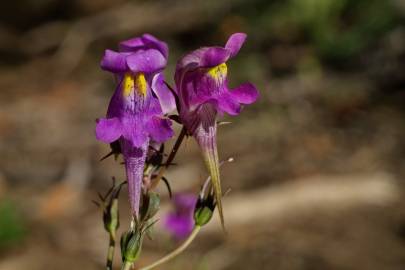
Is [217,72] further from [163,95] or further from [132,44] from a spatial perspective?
[132,44]

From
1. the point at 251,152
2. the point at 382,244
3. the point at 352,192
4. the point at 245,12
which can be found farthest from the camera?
the point at 245,12

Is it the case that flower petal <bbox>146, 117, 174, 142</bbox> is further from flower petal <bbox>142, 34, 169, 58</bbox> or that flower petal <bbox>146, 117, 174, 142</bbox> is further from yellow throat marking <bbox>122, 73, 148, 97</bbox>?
flower petal <bbox>142, 34, 169, 58</bbox>

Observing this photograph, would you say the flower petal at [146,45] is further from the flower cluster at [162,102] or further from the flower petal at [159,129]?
the flower petal at [159,129]

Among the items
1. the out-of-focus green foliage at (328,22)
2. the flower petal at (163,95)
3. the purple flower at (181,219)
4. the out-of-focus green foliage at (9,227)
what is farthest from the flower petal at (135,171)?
the out-of-focus green foliage at (328,22)

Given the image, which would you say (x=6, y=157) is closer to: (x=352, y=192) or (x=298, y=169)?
(x=298, y=169)

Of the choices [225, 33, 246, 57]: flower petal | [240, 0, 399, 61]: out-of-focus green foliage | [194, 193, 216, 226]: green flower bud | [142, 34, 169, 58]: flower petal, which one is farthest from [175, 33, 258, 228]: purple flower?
[240, 0, 399, 61]: out-of-focus green foliage

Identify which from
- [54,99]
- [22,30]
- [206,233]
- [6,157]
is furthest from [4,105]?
[206,233]

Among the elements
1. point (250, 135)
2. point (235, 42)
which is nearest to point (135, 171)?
point (235, 42)
